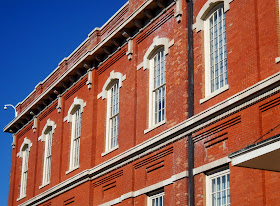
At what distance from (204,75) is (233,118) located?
2.73m

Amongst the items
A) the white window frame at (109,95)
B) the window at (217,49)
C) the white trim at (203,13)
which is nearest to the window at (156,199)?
the white window frame at (109,95)

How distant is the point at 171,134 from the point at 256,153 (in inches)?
331

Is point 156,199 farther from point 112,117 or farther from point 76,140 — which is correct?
point 76,140

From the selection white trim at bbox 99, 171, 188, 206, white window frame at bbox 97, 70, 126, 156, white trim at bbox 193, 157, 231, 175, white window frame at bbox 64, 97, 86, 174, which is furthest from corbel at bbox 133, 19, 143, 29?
white trim at bbox 193, 157, 231, 175

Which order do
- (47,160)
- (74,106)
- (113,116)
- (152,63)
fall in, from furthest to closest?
(47,160)
(74,106)
(113,116)
(152,63)

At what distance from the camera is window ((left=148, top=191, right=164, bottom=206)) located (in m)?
23.5

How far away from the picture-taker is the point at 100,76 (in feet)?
98.9

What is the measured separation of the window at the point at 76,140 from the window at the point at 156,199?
24.0 feet

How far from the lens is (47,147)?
115ft

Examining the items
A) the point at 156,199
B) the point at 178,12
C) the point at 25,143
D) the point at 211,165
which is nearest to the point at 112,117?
the point at 156,199

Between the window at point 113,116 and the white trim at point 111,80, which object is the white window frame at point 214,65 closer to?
the white trim at point 111,80

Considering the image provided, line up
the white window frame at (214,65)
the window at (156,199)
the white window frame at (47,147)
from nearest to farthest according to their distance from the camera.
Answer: the white window frame at (214,65), the window at (156,199), the white window frame at (47,147)

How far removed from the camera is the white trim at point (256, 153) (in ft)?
46.8

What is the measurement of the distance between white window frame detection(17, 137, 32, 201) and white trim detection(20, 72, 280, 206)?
4890 mm
